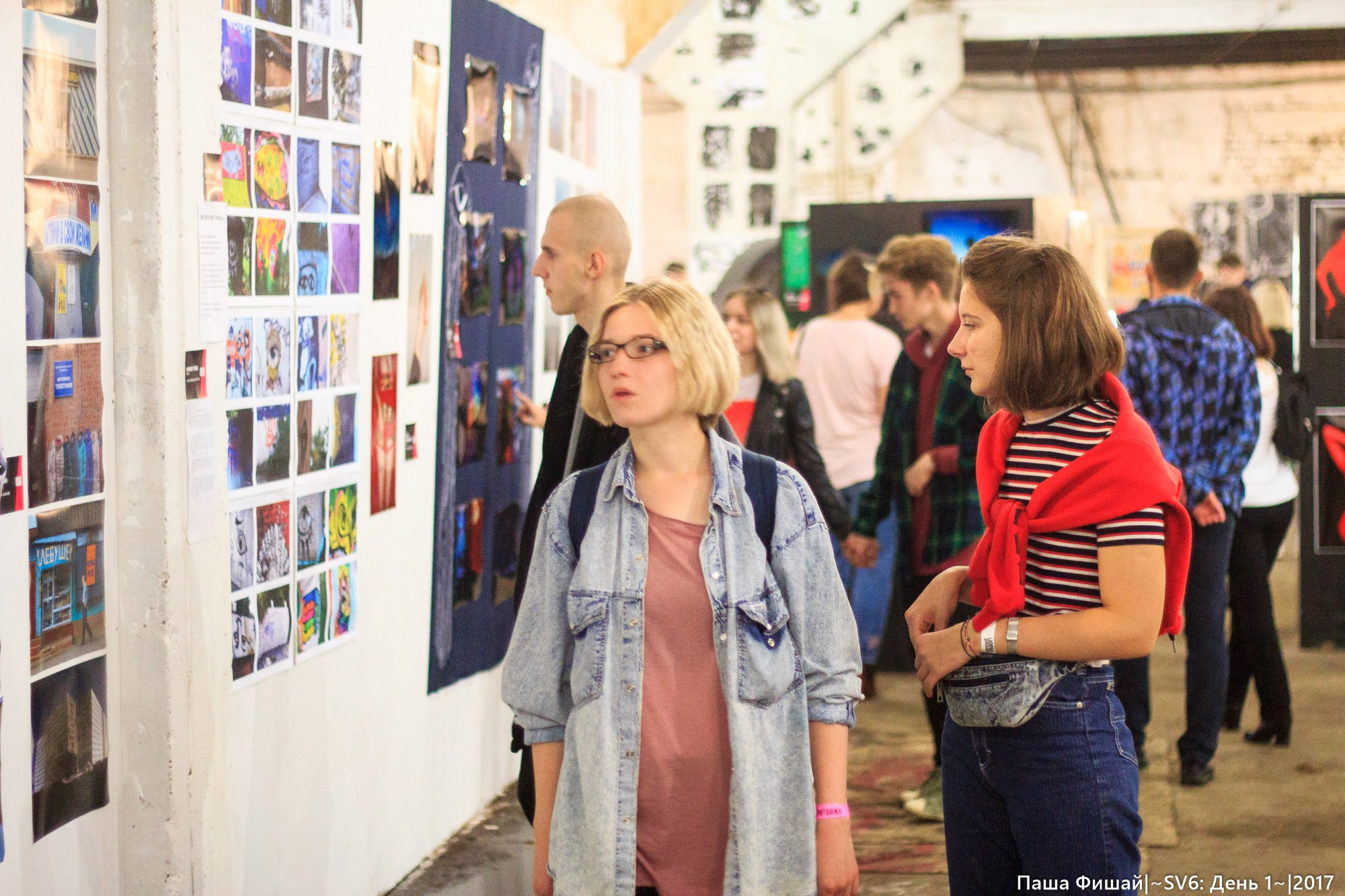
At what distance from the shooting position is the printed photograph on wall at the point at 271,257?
9.52 feet

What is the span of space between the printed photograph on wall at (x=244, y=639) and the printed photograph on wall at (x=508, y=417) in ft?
4.78

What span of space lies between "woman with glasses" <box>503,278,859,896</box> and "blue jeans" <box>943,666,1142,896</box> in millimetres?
219

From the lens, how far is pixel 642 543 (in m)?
1.97

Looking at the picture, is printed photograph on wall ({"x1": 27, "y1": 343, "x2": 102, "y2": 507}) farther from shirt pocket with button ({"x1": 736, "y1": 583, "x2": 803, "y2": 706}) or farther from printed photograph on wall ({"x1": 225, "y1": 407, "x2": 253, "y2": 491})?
shirt pocket with button ({"x1": 736, "y1": 583, "x2": 803, "y2": 706})

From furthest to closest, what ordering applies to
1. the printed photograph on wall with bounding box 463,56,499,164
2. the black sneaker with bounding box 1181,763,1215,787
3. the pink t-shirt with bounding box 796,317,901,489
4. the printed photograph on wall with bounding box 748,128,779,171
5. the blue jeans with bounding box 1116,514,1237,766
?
the printed photograph on wall with bounding box 748,128,779,171 → the pink t-shirt with bounding box 796,317,901,489 → the black sneaker with bounding box 1181,763,1215,787 → the blue jeans with bounding box 1116,514,1237,766 → the printed photograph on wall with bounding box 463,56,499,164

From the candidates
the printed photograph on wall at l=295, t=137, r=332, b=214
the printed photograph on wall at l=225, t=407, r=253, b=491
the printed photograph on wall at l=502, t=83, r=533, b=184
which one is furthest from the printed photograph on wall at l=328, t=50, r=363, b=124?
the printed photograph on wall at l=502, t=83, r=533, b=184

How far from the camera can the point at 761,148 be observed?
11.1 m

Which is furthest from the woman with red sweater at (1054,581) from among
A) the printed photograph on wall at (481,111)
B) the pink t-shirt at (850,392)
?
the pink t-shirt at (850,392)

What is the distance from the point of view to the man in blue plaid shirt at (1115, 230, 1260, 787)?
4.36 metres

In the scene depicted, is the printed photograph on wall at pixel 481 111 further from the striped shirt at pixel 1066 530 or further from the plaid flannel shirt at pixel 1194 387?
the striped shirt at pixel 1066 530

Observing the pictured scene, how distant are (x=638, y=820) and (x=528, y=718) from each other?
21 centimetres

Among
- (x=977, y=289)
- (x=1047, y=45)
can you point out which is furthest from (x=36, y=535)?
(x=1047, y=45)

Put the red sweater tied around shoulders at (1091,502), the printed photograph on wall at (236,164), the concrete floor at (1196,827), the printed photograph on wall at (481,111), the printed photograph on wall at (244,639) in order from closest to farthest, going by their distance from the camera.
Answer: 1. the red sweater tied around shoulders at (1091,502)
2. the printed photograph on wall at (236,164)
3. the printed photograph on wall at (244,639)
4. the concrete floor at (1196,827)
5. the printed photograph on wall at (481,111)

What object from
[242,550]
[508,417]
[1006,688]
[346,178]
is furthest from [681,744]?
[508,417]
